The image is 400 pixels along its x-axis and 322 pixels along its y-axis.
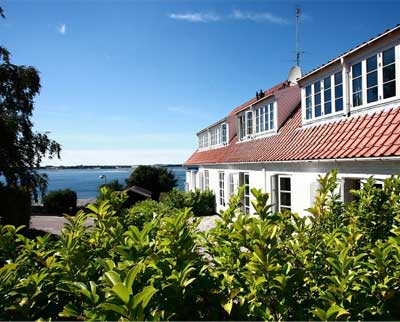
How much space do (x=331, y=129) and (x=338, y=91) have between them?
1.37m

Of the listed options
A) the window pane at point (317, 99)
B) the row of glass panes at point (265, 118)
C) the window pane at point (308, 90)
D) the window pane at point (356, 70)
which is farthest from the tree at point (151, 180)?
the window pane at point (356, 70)

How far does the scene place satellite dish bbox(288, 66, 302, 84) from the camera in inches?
642

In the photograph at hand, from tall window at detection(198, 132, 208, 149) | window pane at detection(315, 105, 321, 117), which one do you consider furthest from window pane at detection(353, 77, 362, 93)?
tall window at detection(198, 132, 208, 149)

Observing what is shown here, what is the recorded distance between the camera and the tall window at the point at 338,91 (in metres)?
9.66

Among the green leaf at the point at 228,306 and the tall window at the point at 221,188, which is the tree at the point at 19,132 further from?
the green leaf at the point at 228,306

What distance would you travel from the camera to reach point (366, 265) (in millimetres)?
1930

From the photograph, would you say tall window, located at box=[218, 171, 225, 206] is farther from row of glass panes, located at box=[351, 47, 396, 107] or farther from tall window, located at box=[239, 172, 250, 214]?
row of glass panes, located at box=[351, 47, 396, 107]

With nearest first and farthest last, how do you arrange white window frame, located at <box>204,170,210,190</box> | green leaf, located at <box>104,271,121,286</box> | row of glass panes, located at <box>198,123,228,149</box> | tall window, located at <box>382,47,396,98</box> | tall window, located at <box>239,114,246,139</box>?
green leaf, located at <box>104,271,121,286</box> → tall window, located at <box>382,47,396,98</box> → tall window, located at <box>239,114,246,139</box> → row of glass panes, located at <box>198,123,228,149</box> → white window frame, located at <box>204,170,210,190</box>

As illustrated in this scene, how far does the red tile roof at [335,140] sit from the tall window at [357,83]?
1.91 ft

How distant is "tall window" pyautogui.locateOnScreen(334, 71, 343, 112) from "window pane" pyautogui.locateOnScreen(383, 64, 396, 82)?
5.88ft

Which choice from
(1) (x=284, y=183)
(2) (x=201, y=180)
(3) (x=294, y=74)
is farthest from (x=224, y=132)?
(1) (x=284, y=183)

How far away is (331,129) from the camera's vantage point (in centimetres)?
952

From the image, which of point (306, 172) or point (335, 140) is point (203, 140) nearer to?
point (306, 172)

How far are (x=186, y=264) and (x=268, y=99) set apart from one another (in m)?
13.5
